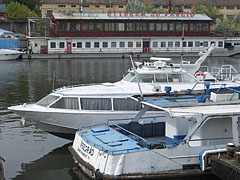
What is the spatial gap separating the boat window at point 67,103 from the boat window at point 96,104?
12.7 inches

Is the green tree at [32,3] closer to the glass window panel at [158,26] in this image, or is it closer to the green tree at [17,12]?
the green tree at [17,12]

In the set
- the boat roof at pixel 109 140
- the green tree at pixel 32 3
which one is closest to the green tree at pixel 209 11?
the green tree at pixel 32 3

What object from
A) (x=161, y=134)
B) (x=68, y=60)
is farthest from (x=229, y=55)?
(x=161, y=134)

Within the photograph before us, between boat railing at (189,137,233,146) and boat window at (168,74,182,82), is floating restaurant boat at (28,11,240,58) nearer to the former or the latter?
boat window at (168,74,182,82)

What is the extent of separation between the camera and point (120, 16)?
7844cm

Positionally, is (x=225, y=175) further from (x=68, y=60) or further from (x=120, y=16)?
(x=120, y=16)

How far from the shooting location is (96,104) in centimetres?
2191

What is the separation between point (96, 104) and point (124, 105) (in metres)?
1.39

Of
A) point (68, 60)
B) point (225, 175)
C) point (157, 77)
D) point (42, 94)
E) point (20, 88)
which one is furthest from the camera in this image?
point (68, 60)

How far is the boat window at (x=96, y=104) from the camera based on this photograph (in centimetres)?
2181

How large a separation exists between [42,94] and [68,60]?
35.5 meters

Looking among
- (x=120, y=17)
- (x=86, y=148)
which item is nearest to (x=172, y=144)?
(x=86, y=148)

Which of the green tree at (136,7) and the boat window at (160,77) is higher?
the green tree at (136,7)

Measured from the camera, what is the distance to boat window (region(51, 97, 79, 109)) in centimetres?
2169
